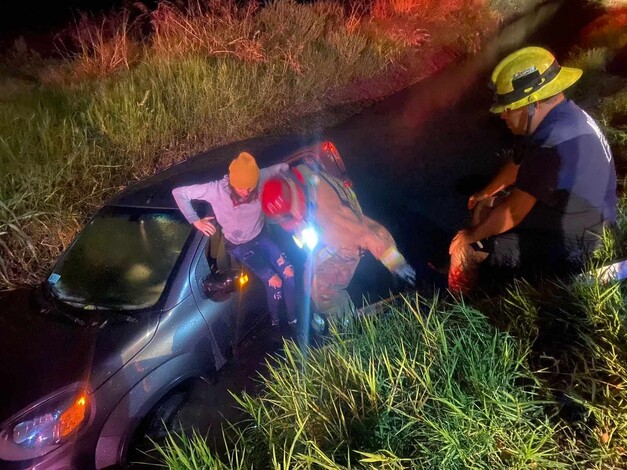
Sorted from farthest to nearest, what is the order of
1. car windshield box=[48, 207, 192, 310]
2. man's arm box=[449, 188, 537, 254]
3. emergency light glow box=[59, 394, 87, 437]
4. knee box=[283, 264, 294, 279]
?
1. knee box=[283, 264, 294, 279]
2. car windshield box=[48, 207, 192, 310]
3. man's arm box=[449, 188, 537, 254]
4. emergency light glow box=[59, 394, 87, 437]

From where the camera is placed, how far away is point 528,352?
2.54 meters

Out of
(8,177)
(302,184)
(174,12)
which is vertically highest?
(174,12)

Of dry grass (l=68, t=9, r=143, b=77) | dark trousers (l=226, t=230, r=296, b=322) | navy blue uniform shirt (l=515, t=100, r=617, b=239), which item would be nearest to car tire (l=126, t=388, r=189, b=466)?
dark trousers (l=226, t=230, r=296, b=322)

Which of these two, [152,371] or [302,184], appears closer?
[152,371]

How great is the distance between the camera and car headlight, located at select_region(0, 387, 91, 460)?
8.33 feet

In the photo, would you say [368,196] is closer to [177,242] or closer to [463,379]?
[177,242]

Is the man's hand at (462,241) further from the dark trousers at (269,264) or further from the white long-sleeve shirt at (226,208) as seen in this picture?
the white long-sleeve shirt at (226,208)

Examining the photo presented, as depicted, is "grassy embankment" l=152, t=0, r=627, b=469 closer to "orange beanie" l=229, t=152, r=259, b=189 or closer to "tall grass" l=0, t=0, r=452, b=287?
"orange beanie" l=229, t=152, r=259, b=189

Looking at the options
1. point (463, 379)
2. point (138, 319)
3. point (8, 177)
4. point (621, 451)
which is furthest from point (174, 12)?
point (621, 451)

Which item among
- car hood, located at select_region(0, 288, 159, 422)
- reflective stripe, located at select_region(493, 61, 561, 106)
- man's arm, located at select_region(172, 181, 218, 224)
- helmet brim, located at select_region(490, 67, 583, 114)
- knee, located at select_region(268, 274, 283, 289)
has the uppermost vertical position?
reflective stripe, located at select_region(493, 61, 561, 106)

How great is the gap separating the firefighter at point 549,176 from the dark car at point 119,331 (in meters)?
1.75

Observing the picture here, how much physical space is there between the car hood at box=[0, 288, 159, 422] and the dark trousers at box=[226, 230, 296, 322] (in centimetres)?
80

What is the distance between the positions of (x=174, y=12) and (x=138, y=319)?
6.71 meters

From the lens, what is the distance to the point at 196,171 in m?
3.98
